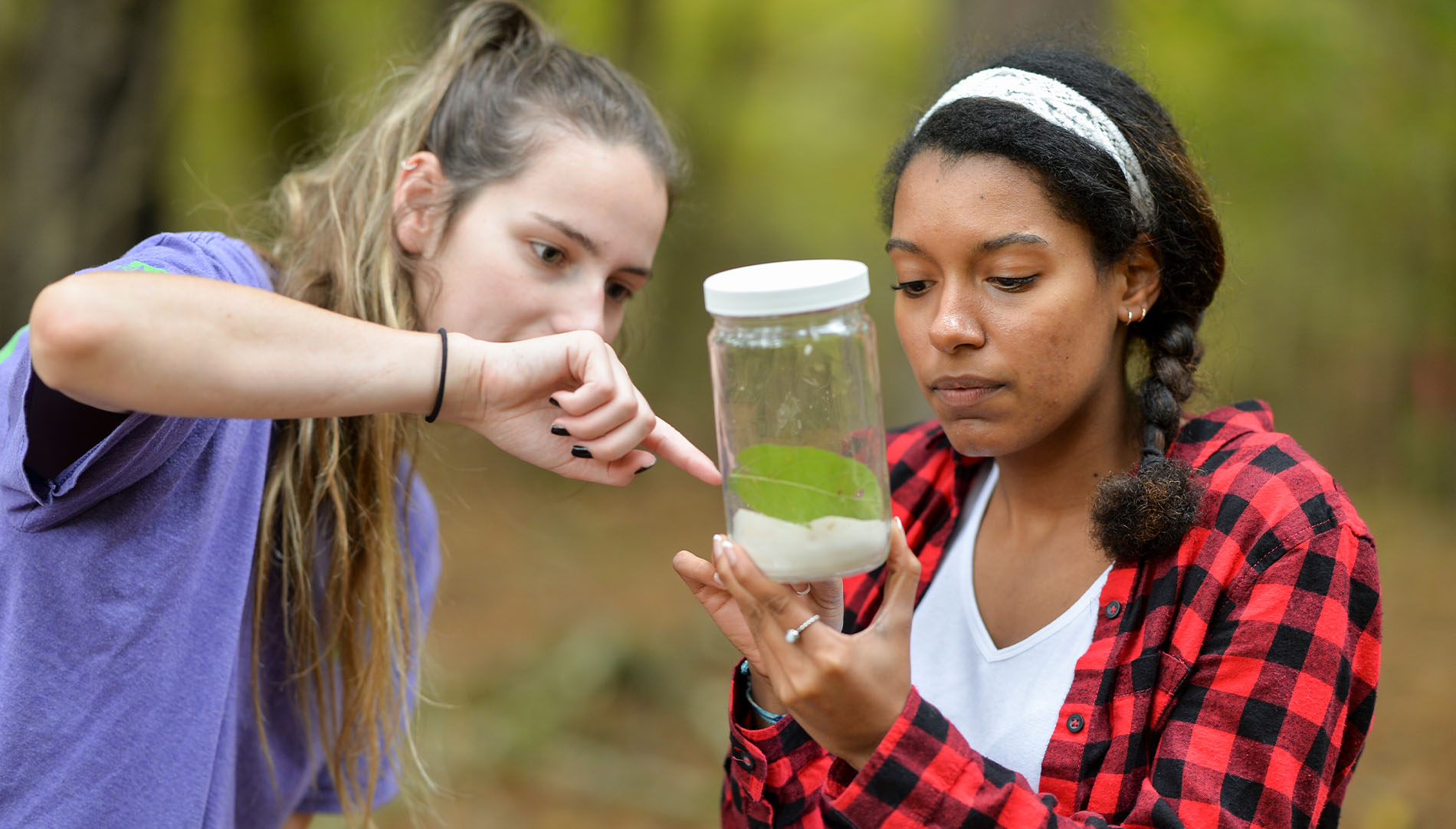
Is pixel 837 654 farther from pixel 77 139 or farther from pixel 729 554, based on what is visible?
pixel 77 139

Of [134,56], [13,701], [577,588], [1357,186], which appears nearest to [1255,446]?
[13,701]

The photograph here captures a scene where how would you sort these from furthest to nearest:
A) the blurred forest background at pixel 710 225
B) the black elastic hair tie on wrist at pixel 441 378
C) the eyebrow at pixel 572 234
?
1. the blurred forest background at pixel 710 225
2. the eyebrow at pixel 572 234
3. the black elastic hair tie on wrist at pixel 441 378

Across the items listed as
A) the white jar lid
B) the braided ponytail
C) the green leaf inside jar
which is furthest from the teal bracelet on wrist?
the white jar lid

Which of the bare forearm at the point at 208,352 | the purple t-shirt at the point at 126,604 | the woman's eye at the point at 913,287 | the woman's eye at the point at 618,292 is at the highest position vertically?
the woman's eye at the point at 913,287

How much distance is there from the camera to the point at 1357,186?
8875mm

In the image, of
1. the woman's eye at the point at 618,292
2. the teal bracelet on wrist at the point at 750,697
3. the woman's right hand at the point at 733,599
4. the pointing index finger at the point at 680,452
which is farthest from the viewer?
the woman's eye at the point at 618,292

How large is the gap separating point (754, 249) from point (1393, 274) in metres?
6.38

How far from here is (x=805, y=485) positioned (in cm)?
156

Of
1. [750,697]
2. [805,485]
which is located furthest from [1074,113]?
[750,697]

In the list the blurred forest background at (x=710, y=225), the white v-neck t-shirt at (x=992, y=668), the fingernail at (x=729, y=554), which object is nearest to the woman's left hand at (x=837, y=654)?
the fingernail at (x=729, y=554)

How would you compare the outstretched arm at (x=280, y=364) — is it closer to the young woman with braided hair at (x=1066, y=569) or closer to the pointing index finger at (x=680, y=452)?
the pointing index finger at (x=680, y=452)

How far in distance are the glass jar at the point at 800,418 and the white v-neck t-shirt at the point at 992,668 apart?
21.3 inches

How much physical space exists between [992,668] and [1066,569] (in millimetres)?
235

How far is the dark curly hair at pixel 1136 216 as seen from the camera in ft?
6.30
